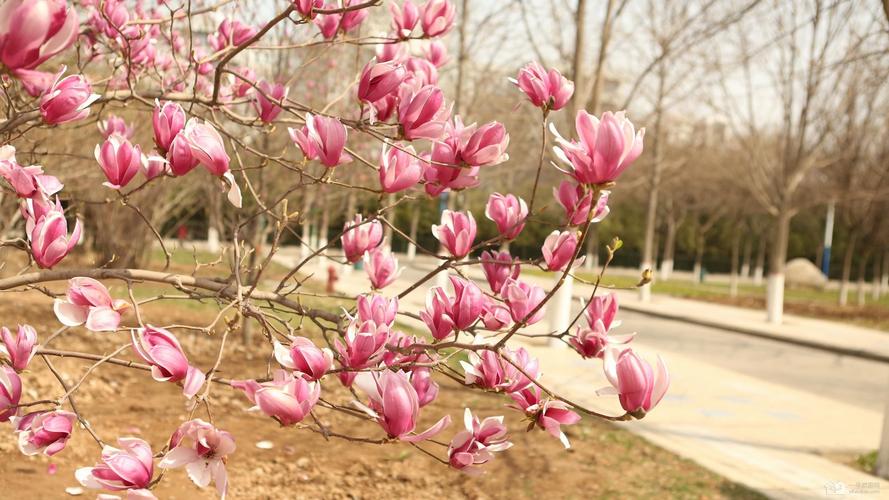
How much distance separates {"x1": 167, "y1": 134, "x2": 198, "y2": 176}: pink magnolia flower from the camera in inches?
62.6

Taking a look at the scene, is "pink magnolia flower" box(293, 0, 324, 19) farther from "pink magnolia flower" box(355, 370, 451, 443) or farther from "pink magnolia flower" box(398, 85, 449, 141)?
"pink magnolia flower" box(355, 370, 451, 443)

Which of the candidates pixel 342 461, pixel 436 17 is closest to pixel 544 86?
pixel 436 17

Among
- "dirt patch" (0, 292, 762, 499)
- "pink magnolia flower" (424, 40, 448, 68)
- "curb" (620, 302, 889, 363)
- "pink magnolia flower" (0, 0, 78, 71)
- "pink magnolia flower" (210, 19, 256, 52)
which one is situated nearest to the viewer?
"pink magnolia flower" (0, 0, 78, 71)

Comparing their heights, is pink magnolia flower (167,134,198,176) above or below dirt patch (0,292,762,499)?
above

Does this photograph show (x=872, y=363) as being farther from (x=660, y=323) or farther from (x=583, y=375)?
(x=583, y=375)

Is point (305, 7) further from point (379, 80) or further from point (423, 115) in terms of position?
point (423, 115)

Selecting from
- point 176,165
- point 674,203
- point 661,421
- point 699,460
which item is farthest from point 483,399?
point 674,203

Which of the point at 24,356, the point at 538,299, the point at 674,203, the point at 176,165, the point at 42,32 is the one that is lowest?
the point at 24,356

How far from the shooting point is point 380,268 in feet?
7.12

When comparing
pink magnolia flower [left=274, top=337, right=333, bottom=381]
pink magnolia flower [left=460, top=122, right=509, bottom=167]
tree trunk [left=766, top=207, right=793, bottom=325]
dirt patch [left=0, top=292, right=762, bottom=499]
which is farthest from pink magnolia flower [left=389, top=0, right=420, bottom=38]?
tree trunk [left=766, top=207, right=793, bottom=325]

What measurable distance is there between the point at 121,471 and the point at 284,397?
302 mm

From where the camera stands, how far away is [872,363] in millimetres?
12039

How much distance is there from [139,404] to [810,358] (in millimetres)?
9954

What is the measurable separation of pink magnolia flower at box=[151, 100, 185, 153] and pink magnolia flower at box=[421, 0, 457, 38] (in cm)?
89
